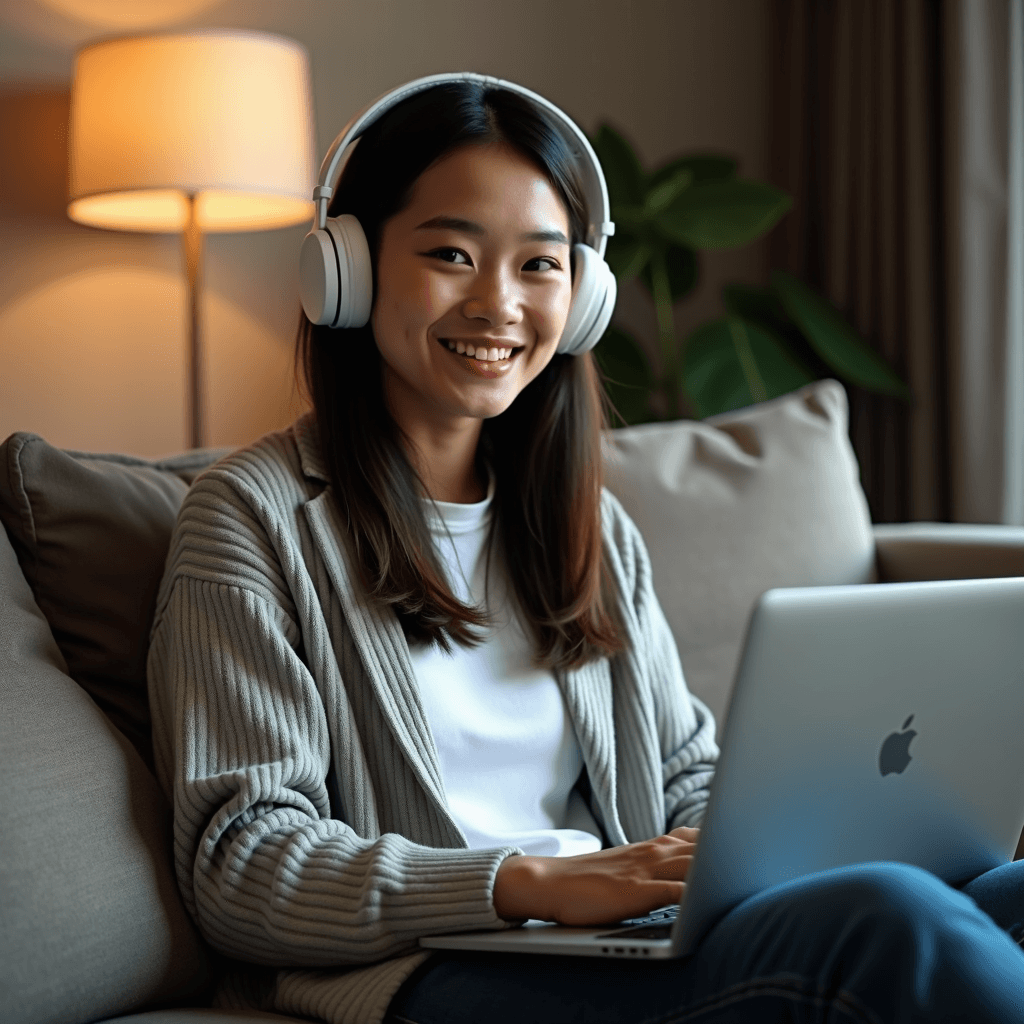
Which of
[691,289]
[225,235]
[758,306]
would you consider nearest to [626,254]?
[691,289]

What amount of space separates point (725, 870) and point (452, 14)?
211 cm

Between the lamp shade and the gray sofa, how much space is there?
0.62 meters

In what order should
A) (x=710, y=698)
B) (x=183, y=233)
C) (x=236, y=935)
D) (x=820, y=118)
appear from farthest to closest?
(x=820, y=118)
(x=183, y=233)
(x=710, y=698)
(x=236, y=935)

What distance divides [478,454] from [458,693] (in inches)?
12.5

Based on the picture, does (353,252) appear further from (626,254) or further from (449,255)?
(626,254)

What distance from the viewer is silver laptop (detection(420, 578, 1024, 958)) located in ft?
2.58

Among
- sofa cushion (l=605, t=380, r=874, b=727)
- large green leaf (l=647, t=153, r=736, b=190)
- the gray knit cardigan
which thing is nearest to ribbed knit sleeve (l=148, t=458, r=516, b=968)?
the gray knit cardigan

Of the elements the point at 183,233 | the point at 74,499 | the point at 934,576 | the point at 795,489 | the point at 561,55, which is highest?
the point at 561,55

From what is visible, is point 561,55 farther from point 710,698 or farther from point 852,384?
point 710,698

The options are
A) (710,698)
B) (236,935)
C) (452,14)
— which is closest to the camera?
(236,935)

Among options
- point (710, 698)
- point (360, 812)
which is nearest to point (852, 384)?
point (710, 698)

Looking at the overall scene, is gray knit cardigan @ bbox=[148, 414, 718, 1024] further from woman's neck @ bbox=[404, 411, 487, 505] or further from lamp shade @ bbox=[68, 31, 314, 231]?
lamp shade @ bbox=[68, 31, 314, 231]

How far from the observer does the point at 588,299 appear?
1.30 meters

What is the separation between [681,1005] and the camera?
84 cm
